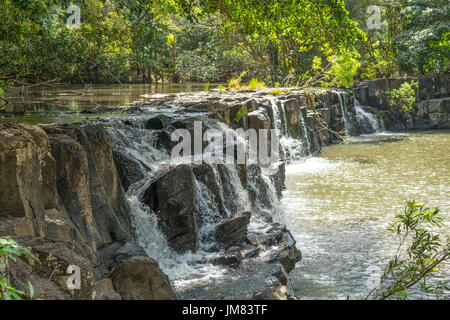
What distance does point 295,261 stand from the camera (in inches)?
272

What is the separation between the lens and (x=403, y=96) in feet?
67.7

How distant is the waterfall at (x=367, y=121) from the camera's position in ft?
66.7

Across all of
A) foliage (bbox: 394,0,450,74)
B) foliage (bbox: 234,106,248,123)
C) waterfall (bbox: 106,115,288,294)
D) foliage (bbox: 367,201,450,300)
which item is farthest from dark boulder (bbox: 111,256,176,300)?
foliage (bbox: 394,0,450,74)

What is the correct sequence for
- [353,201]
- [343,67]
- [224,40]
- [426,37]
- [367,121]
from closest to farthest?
Answer: 1. [353,201]
2. [343,67]
3. [367,121]
4. [426,37]
5. [224,40]

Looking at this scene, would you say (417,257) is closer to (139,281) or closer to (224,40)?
(139,281)

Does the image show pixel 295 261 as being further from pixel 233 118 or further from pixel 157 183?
pixel 233 118

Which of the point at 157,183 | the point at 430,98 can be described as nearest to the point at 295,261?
the point at 157,183

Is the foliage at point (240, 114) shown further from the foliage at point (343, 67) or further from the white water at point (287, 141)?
the foliage at point (343, 67)

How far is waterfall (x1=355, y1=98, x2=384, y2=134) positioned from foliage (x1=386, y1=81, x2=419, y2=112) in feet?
3.39

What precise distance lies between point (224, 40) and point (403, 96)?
8768mm

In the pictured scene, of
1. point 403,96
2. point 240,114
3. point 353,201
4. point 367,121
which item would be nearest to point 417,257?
point 353,201

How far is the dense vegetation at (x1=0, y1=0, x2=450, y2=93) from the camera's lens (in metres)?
7.59

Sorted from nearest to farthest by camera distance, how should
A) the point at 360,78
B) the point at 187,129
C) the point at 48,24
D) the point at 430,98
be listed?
the point at 48,24 → the point at 187,129 → the point at 430,98 → the point at 360,78

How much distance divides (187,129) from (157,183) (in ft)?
9.29
